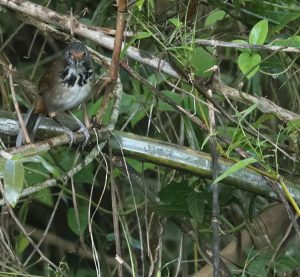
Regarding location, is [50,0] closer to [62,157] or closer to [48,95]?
[48,95]

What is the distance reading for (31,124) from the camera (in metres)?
2.83

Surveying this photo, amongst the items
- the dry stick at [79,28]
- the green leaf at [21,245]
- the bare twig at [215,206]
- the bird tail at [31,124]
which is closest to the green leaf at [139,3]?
the dry stick at [79,28]

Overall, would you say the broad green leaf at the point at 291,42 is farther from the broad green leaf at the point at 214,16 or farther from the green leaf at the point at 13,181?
the green leaf at the point at 13,181

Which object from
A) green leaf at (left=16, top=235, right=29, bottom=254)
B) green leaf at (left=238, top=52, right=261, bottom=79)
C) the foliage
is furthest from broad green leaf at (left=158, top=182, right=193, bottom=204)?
green leaf at (left=16, top=235, right=29, bottom=254)

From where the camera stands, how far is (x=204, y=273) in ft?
10.8

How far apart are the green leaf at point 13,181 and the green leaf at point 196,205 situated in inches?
39.5

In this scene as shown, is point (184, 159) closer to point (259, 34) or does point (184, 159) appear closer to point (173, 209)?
point (173, 209)

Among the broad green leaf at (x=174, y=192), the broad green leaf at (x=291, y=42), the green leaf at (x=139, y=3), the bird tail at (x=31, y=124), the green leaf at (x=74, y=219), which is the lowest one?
the green leaf at (x=74, y=219)

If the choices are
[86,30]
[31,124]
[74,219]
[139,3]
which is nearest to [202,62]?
[139,3]

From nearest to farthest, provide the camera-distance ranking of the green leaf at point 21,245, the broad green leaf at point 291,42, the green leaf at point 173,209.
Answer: the broad green leaf at point 291,42 < the green leaf at point 173,209 < the green leaf at point 21,245

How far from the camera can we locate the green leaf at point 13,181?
1738 mm

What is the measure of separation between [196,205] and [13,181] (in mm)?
1052

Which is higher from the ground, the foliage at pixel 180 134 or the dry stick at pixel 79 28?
the dry stick at pixel 79 28

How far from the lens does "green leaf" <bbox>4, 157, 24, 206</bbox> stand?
1.74 meters
